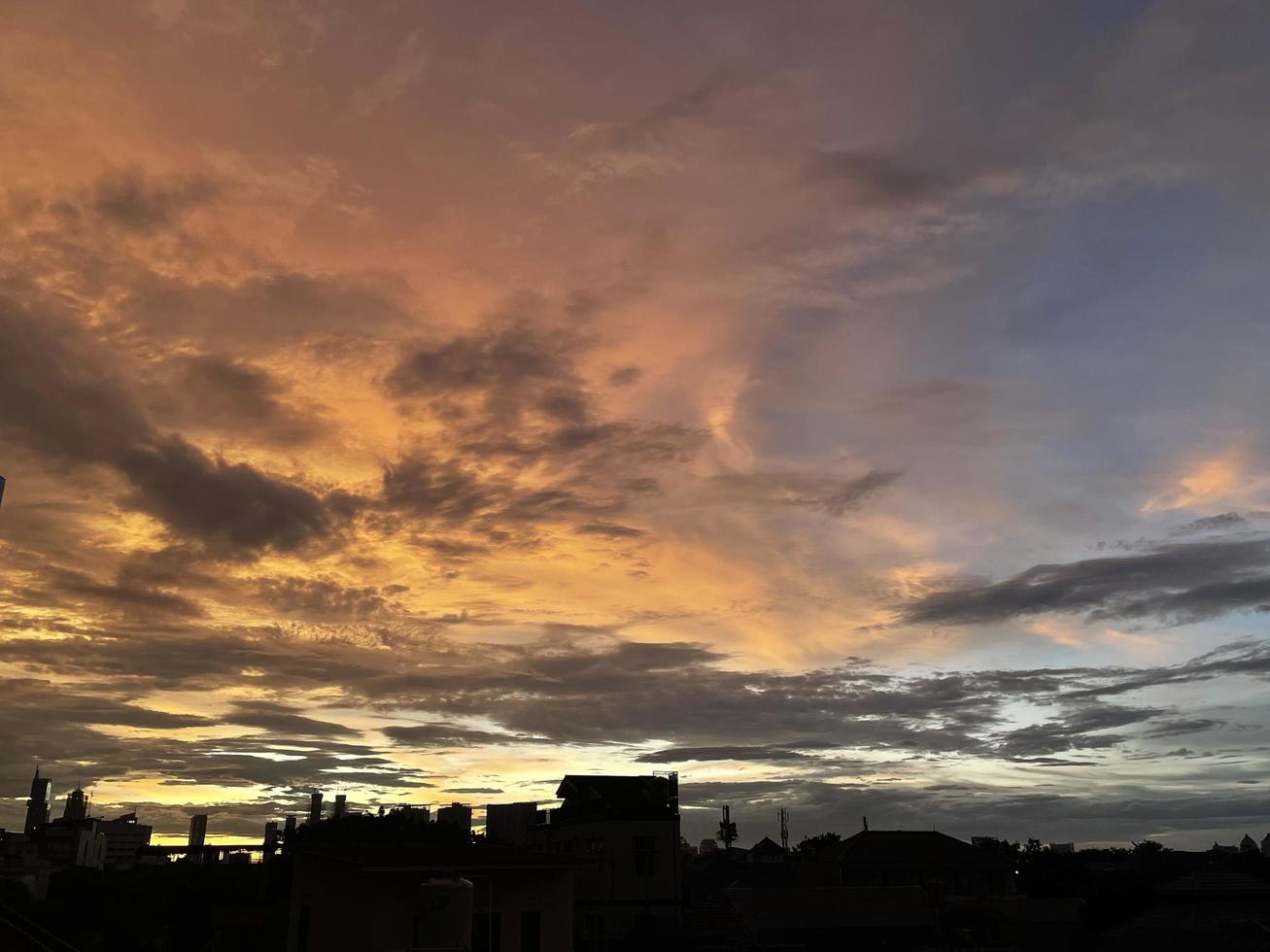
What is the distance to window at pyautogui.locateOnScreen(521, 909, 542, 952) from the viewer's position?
34531 mm

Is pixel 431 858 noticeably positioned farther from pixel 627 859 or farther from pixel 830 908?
pixel 830 908

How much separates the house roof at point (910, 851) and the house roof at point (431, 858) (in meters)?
45.9

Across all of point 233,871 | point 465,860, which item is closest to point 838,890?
point 465,860

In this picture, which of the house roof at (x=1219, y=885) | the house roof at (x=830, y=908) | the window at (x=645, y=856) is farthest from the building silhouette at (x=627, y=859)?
the house roof at (x=1219, y=885)

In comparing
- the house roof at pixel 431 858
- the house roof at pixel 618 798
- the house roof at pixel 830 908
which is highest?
the house roof at pixel 618 798

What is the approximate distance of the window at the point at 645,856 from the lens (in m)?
60.3

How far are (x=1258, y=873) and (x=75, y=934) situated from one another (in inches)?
3660

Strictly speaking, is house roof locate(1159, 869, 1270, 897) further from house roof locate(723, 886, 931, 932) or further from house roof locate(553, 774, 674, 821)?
house roof locate(553, 774, 674, 821)

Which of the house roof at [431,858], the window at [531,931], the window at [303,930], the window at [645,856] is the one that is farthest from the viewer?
the window at [645,856]

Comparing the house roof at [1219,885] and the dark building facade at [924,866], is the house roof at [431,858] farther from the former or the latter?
the dark building facade at [924,866]

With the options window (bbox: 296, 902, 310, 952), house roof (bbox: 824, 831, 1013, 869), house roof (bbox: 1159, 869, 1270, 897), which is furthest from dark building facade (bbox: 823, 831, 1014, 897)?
window (bbox: 296, 902, 310, 952)

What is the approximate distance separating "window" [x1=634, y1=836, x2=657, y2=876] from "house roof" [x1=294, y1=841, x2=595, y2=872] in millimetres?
24344

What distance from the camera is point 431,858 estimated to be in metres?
32.9

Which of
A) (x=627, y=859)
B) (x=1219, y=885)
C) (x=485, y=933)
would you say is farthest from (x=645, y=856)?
(x=1219, y=885)
